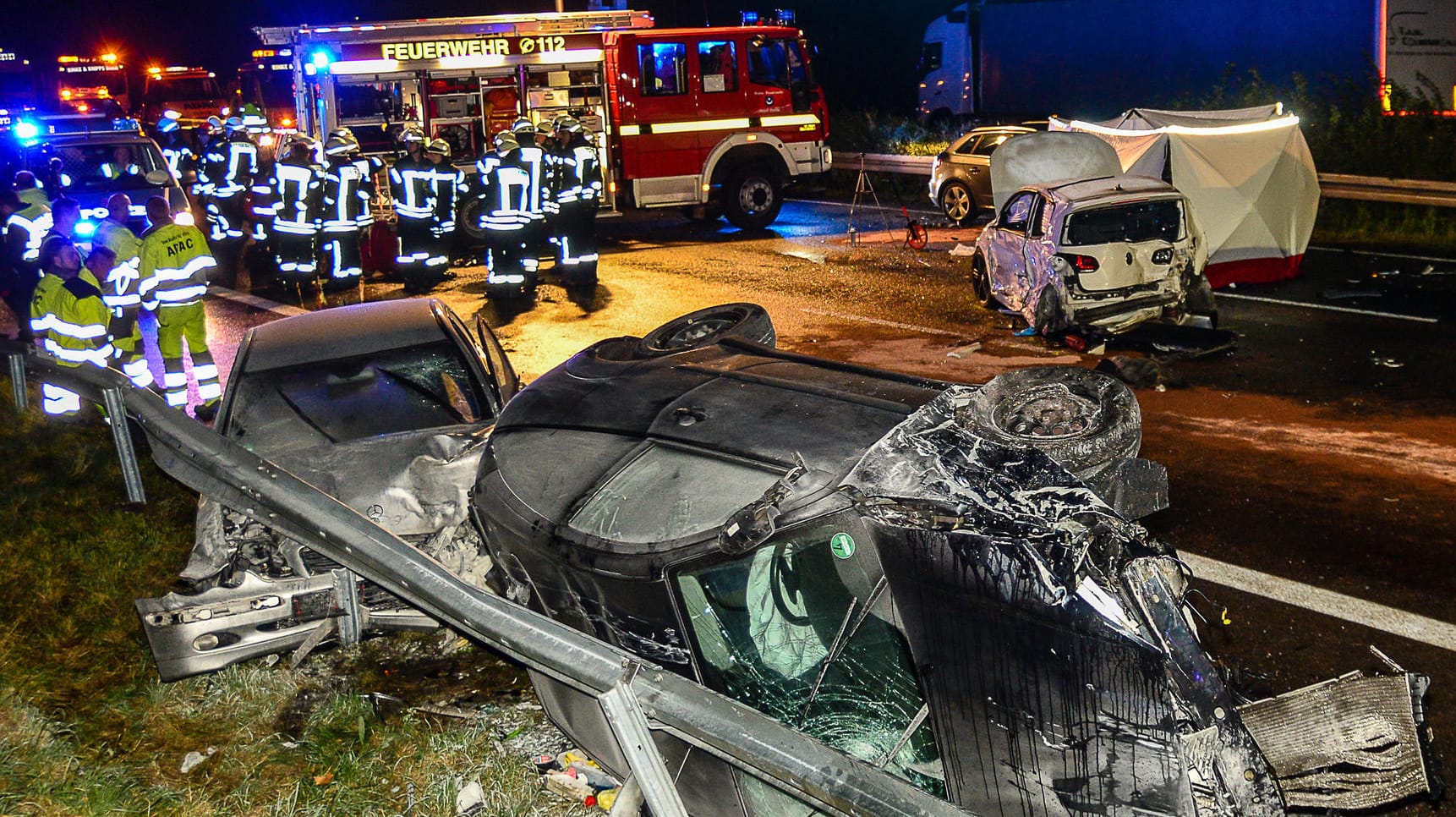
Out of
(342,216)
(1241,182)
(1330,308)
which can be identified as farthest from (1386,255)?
(342,216)

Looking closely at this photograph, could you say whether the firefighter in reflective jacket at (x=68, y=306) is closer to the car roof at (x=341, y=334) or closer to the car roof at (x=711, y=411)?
the car roof at (x=341, y=334)

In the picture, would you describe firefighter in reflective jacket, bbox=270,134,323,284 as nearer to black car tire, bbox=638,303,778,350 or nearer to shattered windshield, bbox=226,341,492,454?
shattered windshield, bbox=226,341,492,454

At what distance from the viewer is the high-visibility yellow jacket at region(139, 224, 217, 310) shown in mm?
8383

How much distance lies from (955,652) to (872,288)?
33.2ft

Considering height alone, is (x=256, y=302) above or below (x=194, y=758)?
above

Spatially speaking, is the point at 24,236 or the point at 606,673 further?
the point at 24,236

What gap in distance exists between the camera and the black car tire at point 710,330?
188 inches

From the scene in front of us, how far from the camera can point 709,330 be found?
5.00 m

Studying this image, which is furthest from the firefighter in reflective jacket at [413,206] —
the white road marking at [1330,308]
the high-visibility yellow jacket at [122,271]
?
the white road marking at [1330,308]

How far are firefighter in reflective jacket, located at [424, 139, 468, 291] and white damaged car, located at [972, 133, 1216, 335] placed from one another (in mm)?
6209

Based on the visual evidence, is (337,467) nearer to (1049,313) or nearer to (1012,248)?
(1049,313)

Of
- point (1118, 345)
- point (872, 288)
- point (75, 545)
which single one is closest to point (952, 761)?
point (75, 545)

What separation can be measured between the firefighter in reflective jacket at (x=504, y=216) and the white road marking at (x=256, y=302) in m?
2.00

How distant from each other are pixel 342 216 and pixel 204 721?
9070 mm
